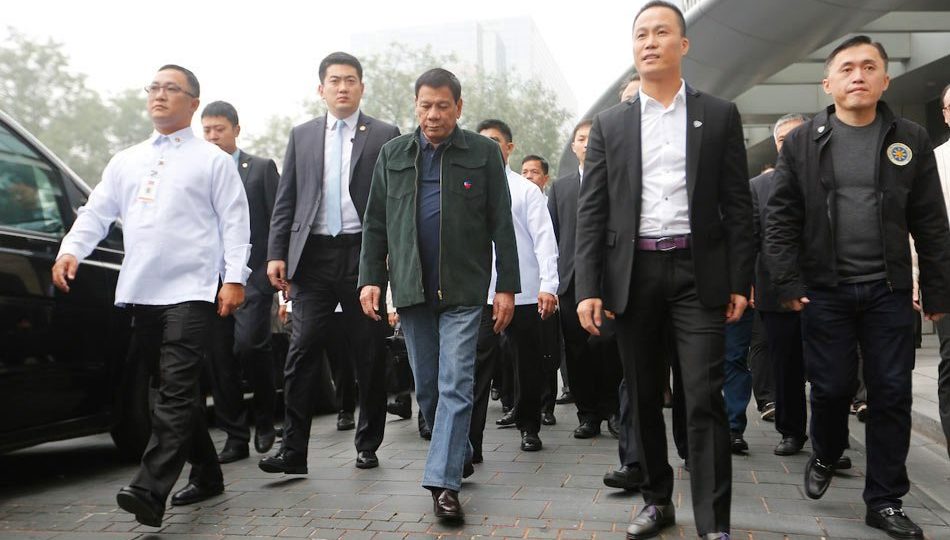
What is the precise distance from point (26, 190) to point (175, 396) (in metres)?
1.66

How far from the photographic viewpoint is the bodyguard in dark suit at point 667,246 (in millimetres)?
3562

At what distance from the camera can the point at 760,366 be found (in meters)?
7.17

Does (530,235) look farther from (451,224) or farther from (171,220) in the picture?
(171,220)

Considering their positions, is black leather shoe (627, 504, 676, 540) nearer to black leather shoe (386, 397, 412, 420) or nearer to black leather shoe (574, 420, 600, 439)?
black leather shoe (574, 420, 600, 439)

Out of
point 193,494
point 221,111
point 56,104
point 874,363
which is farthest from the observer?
point 56,104

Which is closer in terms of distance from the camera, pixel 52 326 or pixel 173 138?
pixel 173 138

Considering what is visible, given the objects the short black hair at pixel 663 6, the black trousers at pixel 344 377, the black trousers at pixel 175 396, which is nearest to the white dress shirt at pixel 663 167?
the short black hair at pixel 663 6

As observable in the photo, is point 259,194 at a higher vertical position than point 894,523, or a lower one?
higher

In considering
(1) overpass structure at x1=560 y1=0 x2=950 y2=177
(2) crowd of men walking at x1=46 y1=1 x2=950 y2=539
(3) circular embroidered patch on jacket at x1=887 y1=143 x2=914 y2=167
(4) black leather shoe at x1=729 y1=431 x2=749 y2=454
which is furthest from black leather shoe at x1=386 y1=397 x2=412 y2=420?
(1) overpass structure at x1=560 y1=0 x2=950 y2=177

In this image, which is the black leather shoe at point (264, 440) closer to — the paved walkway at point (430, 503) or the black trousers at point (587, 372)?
the paved walkway at point (430, 503)

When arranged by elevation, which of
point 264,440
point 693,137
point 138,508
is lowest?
point 264,440

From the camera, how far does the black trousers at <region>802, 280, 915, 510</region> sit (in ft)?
12.7

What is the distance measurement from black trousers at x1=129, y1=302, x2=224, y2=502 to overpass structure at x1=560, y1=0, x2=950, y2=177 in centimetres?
1040

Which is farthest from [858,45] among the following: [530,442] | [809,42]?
[809,42]
